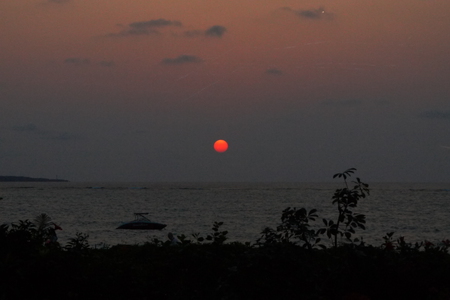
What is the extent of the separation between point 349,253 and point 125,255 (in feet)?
22.6

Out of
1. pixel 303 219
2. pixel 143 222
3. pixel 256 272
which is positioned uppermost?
pixel 303 219

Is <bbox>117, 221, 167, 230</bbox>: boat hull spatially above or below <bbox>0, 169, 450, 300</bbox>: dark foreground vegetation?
below

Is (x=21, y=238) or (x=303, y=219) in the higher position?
(x=303, y=219)

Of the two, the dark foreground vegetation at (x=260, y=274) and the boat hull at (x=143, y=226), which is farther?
the boat hull at (x=143, y=226)

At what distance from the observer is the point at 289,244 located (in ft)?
28.0

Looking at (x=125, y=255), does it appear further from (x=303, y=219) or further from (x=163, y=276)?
(x=303, y=219)

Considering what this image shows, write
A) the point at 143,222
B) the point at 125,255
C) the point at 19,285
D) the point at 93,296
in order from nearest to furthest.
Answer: the point at 19,285
the point at 93,296
the point at 125,255
the point at 143,222

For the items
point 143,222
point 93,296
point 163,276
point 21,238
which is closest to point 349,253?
point 163,276

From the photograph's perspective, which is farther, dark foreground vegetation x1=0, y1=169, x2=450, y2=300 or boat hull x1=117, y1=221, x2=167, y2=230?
boat hull x1=117, y1=221, x2=167, y2=230

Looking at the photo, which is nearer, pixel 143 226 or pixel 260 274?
pixel 260 274

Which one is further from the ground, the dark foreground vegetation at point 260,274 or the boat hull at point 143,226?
the dark foreground vegetation at point 260,274

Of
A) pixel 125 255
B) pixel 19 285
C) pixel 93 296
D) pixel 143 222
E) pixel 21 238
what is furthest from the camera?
pixel 143 222

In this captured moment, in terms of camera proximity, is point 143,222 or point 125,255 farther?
point 143,222

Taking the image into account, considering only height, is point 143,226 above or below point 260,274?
below
